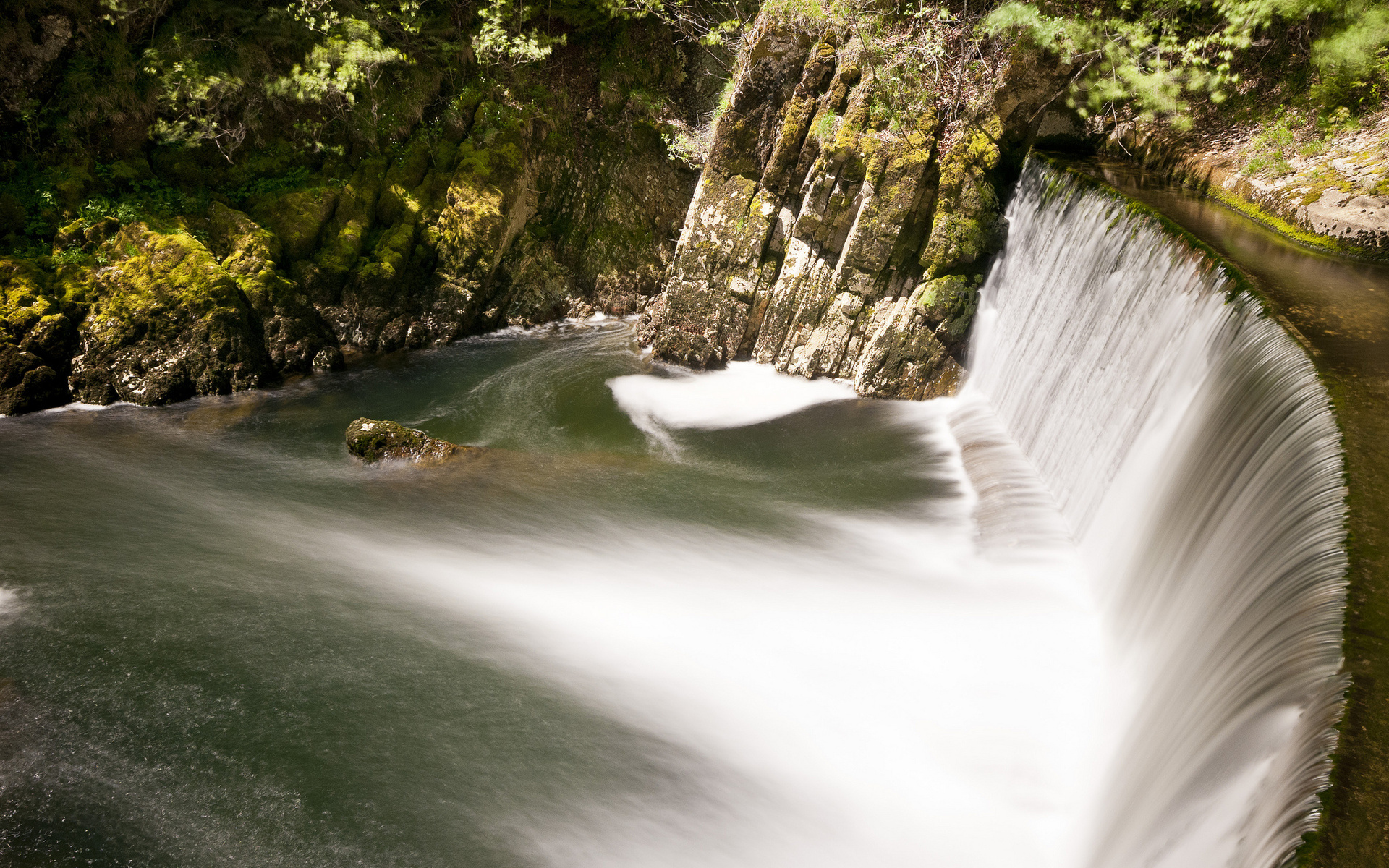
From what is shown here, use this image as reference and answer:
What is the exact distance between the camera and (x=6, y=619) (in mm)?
5715

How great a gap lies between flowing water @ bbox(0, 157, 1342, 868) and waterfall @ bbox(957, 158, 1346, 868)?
28 mm

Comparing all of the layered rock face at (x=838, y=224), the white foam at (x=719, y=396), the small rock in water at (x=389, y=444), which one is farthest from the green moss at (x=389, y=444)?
the layered rock face at (x=838, y=224)

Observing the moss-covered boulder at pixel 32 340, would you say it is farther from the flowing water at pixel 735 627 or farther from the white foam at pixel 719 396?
the white foam at pixel 719 396

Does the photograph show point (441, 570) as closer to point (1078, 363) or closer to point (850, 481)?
point (850, 481)

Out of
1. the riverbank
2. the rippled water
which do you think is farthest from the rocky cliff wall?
the riverbank

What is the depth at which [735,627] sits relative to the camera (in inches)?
246

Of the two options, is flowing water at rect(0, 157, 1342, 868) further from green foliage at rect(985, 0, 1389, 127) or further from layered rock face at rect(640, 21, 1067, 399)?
green foliage at rect(985, 0, 1389, 127)

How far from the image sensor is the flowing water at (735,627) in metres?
4.19

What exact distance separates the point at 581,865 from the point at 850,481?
517 cm

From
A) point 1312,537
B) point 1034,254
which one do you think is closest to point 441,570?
point 1312,537

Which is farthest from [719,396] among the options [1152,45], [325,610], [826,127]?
[1152,45]

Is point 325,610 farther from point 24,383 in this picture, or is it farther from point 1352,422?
point 1352,422

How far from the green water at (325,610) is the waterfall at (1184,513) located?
170 centimetres

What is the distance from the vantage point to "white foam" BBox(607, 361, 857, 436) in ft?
32.9
